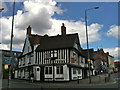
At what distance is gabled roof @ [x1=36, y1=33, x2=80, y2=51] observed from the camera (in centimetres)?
3117

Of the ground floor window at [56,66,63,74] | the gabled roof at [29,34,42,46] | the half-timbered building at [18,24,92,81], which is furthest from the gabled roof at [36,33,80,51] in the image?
the ground floor window at [56,66,63,74]

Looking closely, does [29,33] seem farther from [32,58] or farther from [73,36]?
[73,36]

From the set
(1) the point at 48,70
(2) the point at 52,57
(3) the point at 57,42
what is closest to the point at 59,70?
(1) the point at 48,70

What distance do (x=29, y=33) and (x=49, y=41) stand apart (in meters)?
5.82

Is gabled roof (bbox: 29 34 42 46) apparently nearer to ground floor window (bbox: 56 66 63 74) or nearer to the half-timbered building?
the half-timbered building

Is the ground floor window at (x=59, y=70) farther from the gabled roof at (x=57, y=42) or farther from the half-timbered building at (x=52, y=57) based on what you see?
the gabled roof at (x=57, y=42)

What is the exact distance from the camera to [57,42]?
108ft

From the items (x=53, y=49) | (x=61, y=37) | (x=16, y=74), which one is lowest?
(x=16, y=74)

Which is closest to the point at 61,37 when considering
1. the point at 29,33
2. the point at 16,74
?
the point at 29,33

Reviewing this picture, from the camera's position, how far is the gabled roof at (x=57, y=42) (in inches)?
1227

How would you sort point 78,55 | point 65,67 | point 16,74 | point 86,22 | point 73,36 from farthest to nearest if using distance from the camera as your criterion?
point 16,74 < point 78,55 < point 73,36 < point 65,67 < point 86,22

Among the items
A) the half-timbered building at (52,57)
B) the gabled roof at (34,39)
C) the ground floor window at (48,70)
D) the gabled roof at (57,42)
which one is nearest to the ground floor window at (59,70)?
the half-timbered building at (52,57)

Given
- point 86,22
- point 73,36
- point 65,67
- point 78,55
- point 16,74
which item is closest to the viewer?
point 86,22

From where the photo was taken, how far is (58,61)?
30.2 m
